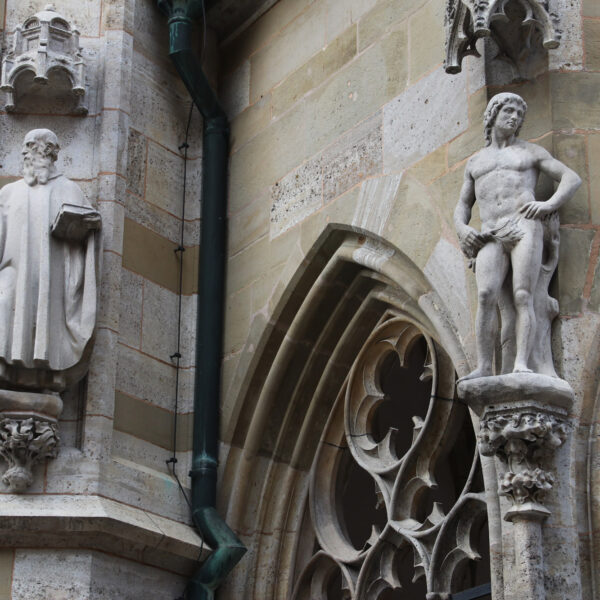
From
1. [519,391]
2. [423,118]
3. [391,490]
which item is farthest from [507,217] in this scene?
[391,490]

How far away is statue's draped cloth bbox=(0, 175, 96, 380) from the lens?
855 cm

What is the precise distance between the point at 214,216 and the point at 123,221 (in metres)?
0.67

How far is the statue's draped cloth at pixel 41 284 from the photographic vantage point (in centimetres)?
855

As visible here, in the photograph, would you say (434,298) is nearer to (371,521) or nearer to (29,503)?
(29,503)

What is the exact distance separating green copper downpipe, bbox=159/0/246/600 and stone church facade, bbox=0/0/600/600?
2 centimetres

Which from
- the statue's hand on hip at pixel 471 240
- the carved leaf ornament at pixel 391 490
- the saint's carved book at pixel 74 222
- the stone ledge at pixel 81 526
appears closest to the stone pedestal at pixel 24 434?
the stone ledge at pixel 81 526

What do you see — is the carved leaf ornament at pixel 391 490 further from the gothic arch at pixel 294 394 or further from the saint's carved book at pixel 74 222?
the saint's carved book at pixel 74 222

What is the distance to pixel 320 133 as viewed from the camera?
9.41 m

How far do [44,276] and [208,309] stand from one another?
120 cm

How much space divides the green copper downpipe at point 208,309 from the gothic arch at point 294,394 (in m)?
0.18

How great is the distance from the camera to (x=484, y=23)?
7672mm

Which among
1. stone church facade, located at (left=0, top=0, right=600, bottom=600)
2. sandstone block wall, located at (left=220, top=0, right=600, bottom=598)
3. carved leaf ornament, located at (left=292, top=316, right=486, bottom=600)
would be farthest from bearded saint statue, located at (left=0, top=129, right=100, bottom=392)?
carved leaf ornament, located at (left=292, top=316, right=486, bottom=600)

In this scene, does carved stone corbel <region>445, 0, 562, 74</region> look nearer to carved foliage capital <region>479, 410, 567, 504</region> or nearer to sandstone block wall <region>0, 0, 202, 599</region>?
carved foliage capital <region>479, 410, 567, 504</region>

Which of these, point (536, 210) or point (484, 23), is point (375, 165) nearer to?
point (484, 23)
